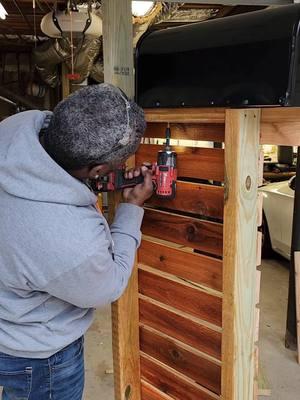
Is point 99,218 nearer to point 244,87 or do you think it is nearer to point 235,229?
point 235,229

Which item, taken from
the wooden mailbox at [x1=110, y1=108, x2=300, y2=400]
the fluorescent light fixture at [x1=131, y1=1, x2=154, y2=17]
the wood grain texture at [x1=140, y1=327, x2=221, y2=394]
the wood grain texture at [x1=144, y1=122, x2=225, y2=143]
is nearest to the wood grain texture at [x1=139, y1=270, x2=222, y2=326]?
the wooden mailbox at [x1=110, y1=108, x2=300, y2=400]

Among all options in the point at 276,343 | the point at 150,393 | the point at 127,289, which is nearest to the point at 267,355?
the point at 276,343

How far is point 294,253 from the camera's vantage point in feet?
9.87

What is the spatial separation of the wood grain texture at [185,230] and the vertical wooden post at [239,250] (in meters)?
0.11

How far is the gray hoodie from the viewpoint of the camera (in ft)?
3.53

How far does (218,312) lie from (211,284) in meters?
0.09

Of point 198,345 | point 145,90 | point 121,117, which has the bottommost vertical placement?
point 198,345

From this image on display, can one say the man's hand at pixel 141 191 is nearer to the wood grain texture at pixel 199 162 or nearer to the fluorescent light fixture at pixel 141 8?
the wood grain texture at pixel 199 162

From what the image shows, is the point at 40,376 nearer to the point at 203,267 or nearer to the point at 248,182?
the point at 203,267

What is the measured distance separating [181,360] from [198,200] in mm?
582

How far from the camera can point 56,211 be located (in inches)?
42.8

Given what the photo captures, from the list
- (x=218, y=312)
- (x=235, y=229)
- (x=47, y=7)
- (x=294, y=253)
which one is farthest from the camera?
(x=47, y=7)

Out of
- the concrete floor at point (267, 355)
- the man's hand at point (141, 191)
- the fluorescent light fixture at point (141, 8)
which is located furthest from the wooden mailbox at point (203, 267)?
the fluorescent light fixture at point (141, 8)

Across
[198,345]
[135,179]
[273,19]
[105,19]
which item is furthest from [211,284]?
[105,19]
